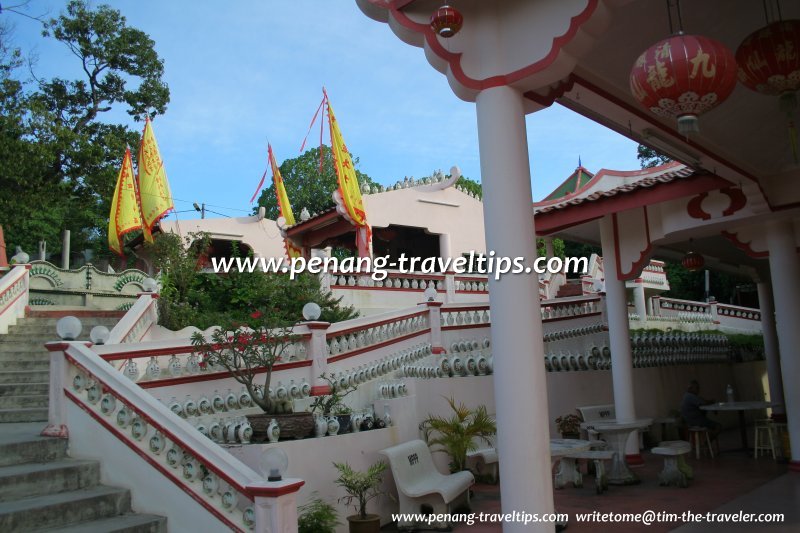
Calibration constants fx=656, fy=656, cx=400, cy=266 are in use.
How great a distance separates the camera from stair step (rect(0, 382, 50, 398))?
7.61m

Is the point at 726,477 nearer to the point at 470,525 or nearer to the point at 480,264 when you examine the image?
the point at 470,525

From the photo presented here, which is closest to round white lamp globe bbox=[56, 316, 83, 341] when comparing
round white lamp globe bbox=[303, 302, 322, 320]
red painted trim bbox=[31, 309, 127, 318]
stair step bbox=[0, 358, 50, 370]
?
stair step bbox=[0, 358, 50, 370]

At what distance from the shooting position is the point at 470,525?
263 inches

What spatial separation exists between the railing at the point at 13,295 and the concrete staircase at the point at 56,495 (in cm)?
584

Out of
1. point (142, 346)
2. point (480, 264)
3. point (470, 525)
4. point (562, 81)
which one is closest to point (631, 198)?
point (562, 81)

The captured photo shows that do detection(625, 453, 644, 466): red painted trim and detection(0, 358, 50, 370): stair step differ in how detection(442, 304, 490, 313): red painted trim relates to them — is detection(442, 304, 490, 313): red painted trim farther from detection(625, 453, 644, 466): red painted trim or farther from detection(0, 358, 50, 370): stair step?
detection(0, 358, 50, 370): stair step

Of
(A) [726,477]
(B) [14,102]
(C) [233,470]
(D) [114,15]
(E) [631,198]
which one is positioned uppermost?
(D) [114,15]

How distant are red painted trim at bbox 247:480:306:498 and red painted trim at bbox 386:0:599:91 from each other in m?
3.09

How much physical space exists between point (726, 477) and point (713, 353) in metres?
6.72

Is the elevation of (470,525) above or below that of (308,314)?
below

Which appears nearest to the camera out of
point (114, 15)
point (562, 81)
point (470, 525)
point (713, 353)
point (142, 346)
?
point (562, 81)

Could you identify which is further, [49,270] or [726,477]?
[49,270]

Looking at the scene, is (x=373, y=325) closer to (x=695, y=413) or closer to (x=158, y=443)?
(x=158, y=443)

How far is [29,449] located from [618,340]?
7.75 metres
